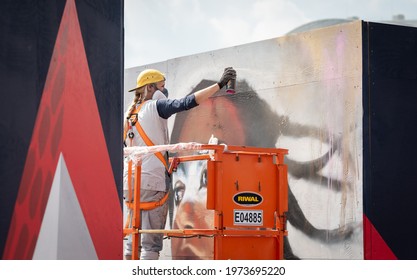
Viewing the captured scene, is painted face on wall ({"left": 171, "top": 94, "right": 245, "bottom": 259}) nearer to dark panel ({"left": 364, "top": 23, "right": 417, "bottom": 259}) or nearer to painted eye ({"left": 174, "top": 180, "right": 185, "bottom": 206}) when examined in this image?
painted eye ({"left": 174, "top": 180, "right": 185, "bottom": 206})

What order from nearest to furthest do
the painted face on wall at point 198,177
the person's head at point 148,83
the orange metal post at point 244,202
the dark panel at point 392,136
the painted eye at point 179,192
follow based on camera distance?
1. the orange metal post at point 244,202
2. the dark panel at point 392,136
3. the person's head at point 148,83
4. the painted face on wall at point 198,177
5. the painted eye at point 179,192

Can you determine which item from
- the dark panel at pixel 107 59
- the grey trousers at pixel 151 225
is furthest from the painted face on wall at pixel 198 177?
the dark panel at pixel 107 59

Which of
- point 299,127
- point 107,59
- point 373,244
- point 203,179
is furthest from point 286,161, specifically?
point 107,59

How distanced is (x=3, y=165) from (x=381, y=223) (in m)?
5.51

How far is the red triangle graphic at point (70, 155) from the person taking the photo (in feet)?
12.2

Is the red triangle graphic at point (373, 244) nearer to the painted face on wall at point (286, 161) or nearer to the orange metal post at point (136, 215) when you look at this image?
the painted face on wall at point (286, 161)

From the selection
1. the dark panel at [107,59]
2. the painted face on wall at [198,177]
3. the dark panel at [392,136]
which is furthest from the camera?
the painted face on wall at [198,177]

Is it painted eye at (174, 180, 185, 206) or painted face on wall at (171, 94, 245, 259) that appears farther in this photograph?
painted eye at (174, 180, 185, 206)

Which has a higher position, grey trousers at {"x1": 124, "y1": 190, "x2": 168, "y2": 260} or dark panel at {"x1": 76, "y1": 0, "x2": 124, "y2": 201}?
dark panel at {"x1": 76, "y1": 0, "x2": 124, "y2": 201}

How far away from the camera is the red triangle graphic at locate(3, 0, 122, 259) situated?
3.71 metres

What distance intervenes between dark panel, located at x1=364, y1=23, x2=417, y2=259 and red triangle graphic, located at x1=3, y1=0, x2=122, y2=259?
14.0 feet

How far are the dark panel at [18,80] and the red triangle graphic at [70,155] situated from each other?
54 millimetres

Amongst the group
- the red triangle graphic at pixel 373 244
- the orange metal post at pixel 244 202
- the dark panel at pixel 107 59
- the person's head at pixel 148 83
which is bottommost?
the red triangle graphic at pixel 373 244

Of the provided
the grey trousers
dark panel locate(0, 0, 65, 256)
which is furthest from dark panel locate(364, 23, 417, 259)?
dark panel locate(0, 0, 65, 256)
